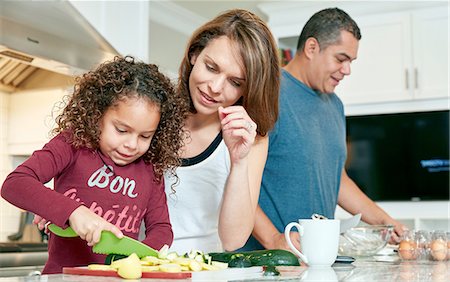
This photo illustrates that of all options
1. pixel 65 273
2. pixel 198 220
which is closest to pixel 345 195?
pixel 198 220

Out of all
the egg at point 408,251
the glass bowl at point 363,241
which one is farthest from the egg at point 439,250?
the glass bowl at point 363,241

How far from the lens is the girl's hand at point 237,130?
4.20ft

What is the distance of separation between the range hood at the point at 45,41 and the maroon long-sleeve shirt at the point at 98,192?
624 millimetres

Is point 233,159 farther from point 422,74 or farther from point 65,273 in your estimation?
point 422,74

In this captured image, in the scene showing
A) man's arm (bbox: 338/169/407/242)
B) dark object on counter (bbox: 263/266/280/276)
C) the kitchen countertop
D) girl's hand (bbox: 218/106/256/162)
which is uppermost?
girl's hand (bbox: 218/106/256/162)

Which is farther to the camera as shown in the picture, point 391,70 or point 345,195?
point 391,70

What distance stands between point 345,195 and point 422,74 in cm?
204

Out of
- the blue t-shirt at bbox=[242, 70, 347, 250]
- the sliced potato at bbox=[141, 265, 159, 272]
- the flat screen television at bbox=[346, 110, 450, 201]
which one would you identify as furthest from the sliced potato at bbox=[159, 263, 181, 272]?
the flat screen television at bbox=[346, 110, 450, 201]

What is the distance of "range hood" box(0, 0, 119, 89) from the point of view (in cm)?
173

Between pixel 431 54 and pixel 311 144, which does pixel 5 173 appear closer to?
pixel 311 144

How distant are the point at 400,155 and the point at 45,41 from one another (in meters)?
2.86

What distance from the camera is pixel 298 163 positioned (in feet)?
6.25

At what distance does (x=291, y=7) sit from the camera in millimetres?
4387

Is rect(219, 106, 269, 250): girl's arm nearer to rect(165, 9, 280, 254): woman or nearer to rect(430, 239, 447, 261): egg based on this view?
rect(165, 9, 280, 254): woman
